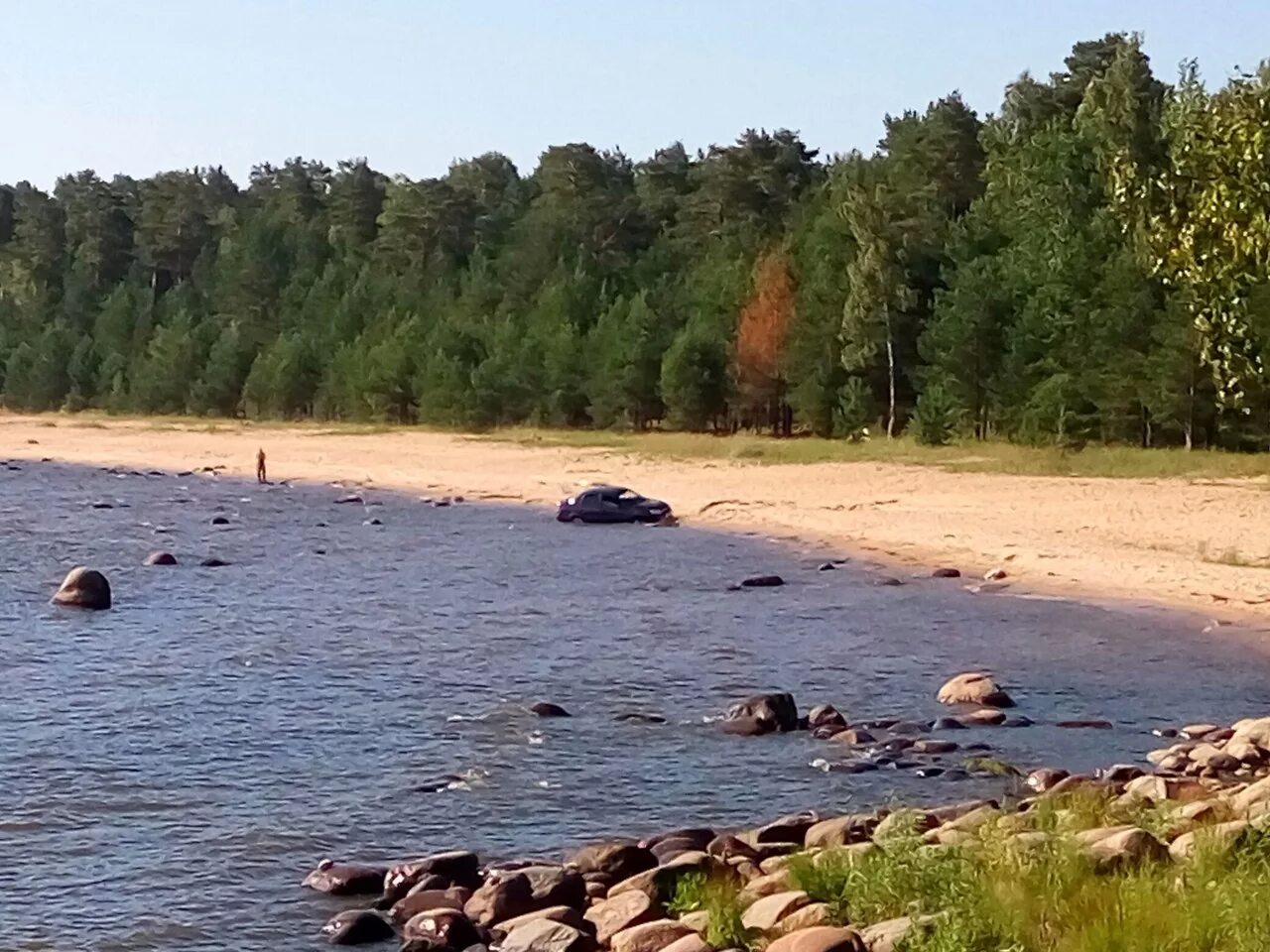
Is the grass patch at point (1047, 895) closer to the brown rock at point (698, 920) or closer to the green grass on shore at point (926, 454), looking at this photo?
the brown rock at point (698, 920)

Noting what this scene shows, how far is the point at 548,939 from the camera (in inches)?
461

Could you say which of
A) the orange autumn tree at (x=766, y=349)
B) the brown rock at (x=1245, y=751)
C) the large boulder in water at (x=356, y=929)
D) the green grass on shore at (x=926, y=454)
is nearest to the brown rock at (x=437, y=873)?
the large boulder in water at (x=356, y=929)

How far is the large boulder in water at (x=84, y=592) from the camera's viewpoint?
33.8m

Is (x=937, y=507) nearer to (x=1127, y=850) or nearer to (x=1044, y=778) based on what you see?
(x=1044, y=778)

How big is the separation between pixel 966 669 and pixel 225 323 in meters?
99.4

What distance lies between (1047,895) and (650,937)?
272 centimetres

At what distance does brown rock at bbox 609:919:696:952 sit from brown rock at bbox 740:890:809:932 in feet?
1.29

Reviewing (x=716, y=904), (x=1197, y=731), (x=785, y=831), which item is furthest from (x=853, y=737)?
(x=716, y=904)

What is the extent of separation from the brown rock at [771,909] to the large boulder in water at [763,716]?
913cm

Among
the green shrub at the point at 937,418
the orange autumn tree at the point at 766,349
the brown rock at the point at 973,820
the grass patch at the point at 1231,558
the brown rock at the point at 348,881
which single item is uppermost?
the orange autumn tree at the point at 766,349

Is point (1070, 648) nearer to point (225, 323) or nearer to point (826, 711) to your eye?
point (826, 711)

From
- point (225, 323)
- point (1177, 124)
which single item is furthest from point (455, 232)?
point (1177, 124)

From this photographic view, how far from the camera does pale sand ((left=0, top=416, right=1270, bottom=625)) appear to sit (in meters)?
33.3

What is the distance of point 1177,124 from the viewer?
25.9m
